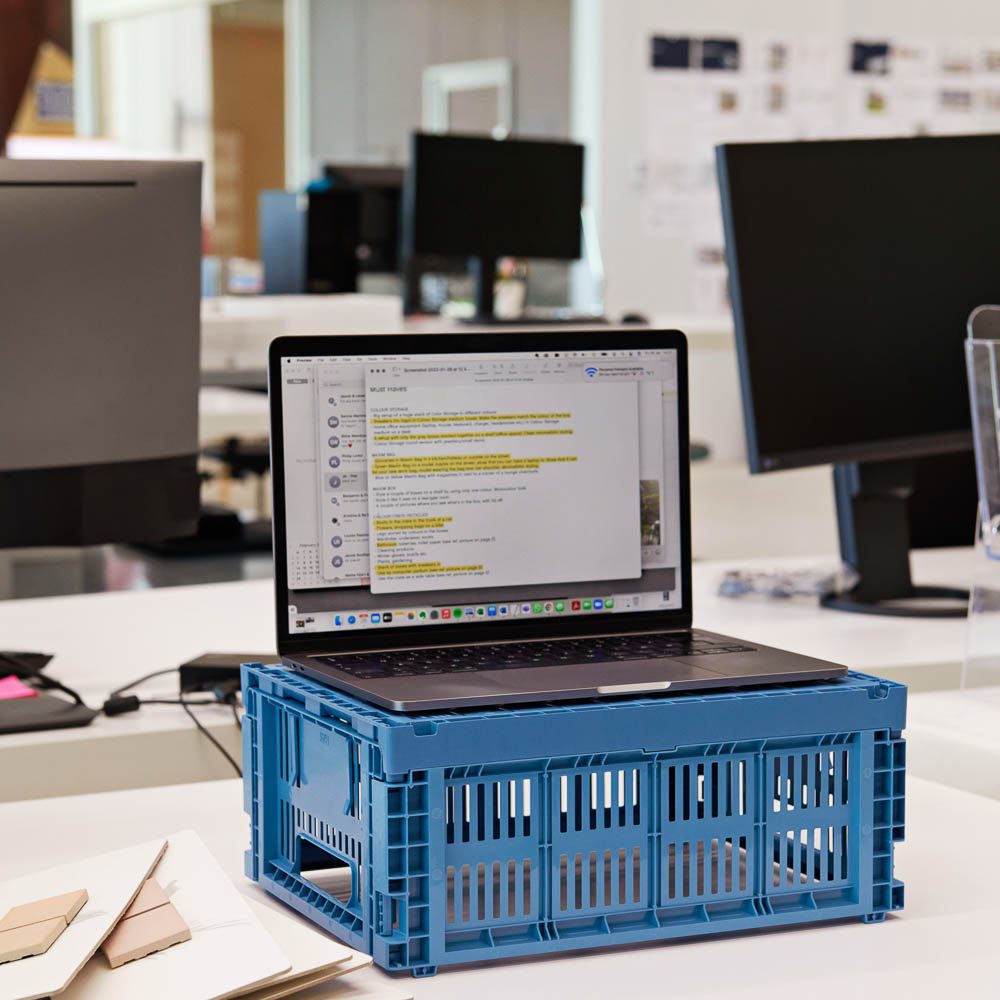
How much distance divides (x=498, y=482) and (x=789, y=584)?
37.3 inches

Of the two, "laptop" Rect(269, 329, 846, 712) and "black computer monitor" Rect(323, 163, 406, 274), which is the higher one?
"black computer monitor" Rect(323, 163, 406, 274)

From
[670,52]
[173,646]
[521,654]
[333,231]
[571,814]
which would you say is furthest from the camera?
[670,52]

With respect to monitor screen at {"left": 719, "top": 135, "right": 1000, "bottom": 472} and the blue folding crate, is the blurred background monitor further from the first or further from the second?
the blue folding crate

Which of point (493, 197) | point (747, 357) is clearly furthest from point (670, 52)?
point (747, 357)

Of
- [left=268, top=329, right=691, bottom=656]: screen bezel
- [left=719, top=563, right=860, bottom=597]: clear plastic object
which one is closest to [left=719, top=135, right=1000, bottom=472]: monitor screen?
[left=719, top=563, right=860, bottom=597]: clear plastic object

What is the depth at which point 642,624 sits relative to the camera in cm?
121

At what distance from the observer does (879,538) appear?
1979mm

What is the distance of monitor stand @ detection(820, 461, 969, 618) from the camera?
195cm

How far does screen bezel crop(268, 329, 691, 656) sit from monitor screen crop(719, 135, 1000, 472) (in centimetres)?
59

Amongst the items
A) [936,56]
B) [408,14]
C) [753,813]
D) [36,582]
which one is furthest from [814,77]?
[753,813]

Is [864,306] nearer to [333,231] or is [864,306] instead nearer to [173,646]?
[173,646]

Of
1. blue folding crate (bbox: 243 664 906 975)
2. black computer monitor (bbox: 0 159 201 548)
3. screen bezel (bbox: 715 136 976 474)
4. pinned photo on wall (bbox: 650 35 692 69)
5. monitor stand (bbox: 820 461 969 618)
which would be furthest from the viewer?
pinned photo on wall (bbox: 650 35 692 69)

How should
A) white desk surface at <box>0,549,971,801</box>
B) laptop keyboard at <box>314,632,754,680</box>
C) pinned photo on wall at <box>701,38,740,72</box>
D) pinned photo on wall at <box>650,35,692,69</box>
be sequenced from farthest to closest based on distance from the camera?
pinned photo on wall at <box>701,38,740,72</box> → pinned photo on wall at <box>650,35,692,69</box> → white desk surface at <box>0,549,971,801</box> → laptop keyboard at <box>314,632,754,680</box>

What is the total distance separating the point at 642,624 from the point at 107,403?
65cm
